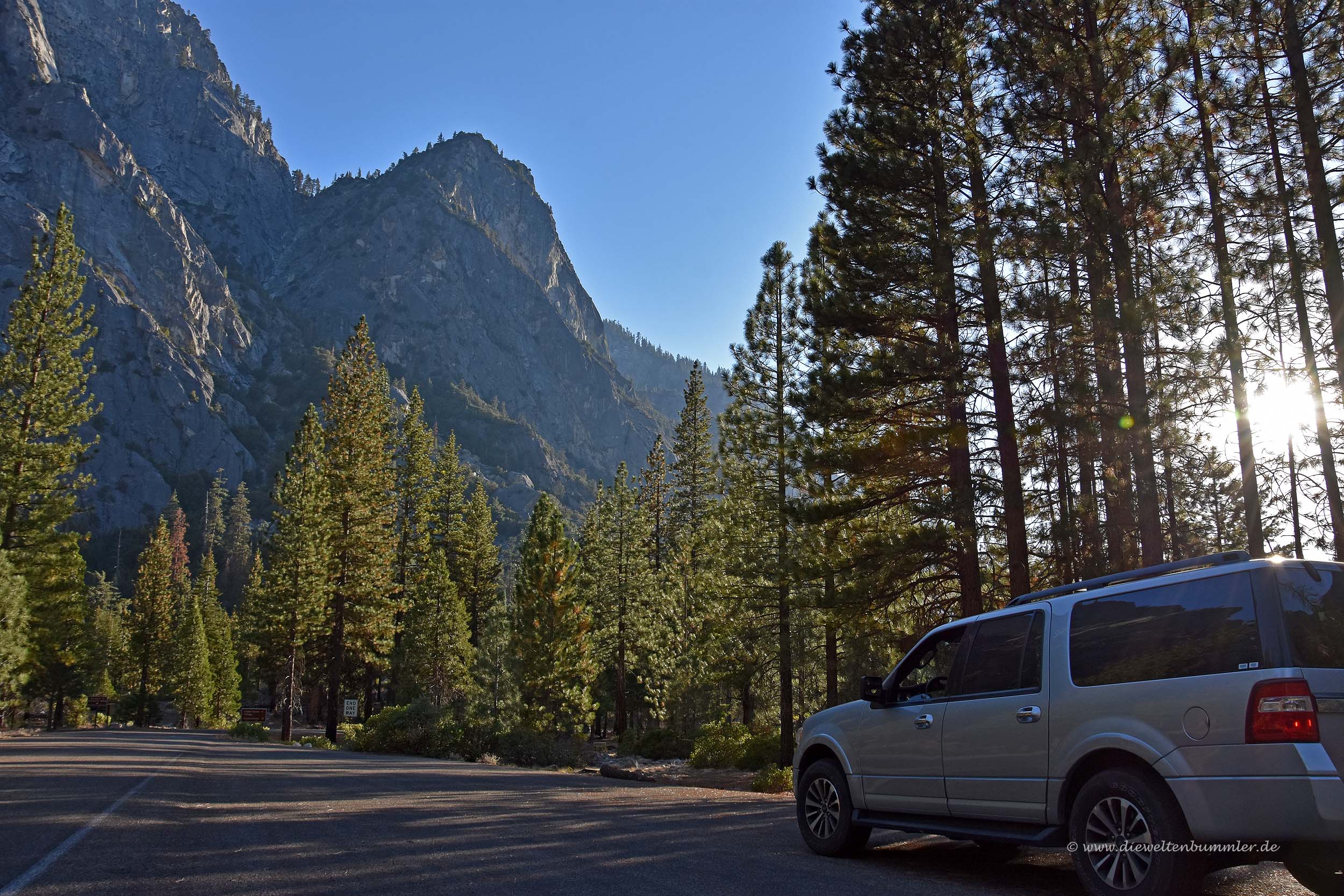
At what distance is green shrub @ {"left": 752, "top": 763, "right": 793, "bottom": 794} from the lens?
60.3 feet

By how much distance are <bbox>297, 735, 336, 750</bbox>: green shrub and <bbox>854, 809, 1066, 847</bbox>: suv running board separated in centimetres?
2982

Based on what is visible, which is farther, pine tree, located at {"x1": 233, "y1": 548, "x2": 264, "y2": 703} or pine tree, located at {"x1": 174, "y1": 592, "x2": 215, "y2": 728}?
pine tree, located at {"x1": 174, "y1": 592, "x2": 215, "y2": 728}

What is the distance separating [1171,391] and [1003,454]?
9.07ft

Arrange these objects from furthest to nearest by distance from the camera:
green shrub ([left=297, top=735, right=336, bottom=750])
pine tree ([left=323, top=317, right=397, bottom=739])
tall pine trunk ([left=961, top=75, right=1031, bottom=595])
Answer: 1. pine tree ([left=323, top=317, right=397, bottom=739])
2. green shrub ([left=297, top=735, right=336, bottom=750])
3. tall pine trunk ([left=961, top=75, right=1031, bottom=595])

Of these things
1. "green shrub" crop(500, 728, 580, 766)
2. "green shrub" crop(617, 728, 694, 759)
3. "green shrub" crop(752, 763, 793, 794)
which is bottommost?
"green shrub" crop(617, 728, 694, 759)

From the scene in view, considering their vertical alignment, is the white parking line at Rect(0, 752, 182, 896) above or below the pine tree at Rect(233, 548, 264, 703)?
below

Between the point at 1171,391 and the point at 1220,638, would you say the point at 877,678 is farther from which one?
the point at 1171,391

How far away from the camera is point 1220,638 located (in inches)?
189

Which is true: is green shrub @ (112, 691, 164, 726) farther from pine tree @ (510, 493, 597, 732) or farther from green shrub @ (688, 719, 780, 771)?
green shrub @ (688, 719, 780, 771)

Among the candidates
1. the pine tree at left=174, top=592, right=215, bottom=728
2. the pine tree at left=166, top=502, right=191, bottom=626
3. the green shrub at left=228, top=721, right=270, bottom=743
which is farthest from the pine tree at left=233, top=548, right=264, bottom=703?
the green shrub at left=228, top=721, right=270, bottom=743

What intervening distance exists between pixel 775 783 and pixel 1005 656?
1367 centimetres

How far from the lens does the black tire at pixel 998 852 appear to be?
7094 mm

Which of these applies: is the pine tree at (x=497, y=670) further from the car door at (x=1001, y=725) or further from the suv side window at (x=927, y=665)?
the car door at (x=1001, y=725)

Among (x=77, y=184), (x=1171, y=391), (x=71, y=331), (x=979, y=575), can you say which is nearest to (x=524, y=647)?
(x=71, y=331)
